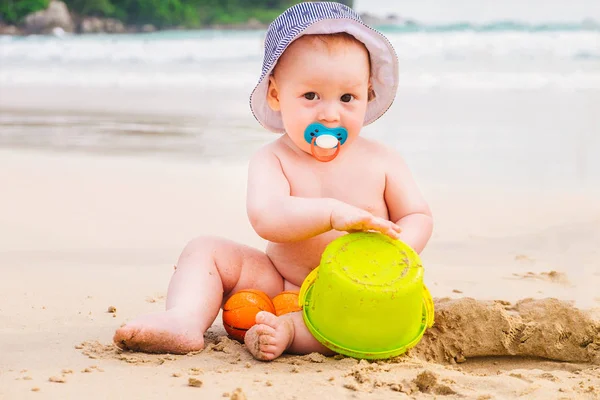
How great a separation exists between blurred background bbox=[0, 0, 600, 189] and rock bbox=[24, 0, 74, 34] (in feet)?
49.8

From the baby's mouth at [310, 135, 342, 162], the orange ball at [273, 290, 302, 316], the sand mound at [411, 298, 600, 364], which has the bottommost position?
the sand mound at [411, 298, 600, 364]

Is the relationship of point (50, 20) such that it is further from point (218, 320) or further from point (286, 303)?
point (286, 303)

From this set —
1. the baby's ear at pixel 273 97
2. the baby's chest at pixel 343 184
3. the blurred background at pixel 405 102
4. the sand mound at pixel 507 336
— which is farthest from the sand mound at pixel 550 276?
the blurred background at pixel 405 102

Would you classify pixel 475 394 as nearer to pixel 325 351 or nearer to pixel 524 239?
pixel 325 351

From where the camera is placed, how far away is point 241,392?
1824 mm

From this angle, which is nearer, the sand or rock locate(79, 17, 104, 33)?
the sand

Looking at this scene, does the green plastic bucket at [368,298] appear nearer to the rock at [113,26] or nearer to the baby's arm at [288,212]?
the baby's arm at [288,212]

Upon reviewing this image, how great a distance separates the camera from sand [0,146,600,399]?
78.7 inches

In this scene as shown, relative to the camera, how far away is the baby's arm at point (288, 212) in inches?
88.7

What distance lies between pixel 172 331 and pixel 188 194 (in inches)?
99.0

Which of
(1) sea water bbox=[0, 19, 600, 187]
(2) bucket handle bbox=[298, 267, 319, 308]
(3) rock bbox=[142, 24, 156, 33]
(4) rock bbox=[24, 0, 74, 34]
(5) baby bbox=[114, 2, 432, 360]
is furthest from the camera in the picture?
(3) rock bbox=[142, 24, 156, 33]

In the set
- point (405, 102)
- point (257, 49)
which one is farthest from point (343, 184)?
point (257, 49)

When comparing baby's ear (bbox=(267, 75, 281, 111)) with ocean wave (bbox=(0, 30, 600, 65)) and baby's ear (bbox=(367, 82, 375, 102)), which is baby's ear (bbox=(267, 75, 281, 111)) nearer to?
baby's ear (bbox=(367, 82, 375, 102))

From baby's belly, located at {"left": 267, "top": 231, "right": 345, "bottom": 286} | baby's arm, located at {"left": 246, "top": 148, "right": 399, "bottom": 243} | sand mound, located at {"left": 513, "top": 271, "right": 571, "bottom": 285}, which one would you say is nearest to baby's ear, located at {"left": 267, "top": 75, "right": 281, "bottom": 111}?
baby's arm, located at {"left": 246, "top": 148, "right": 399, "bottom": 243}
